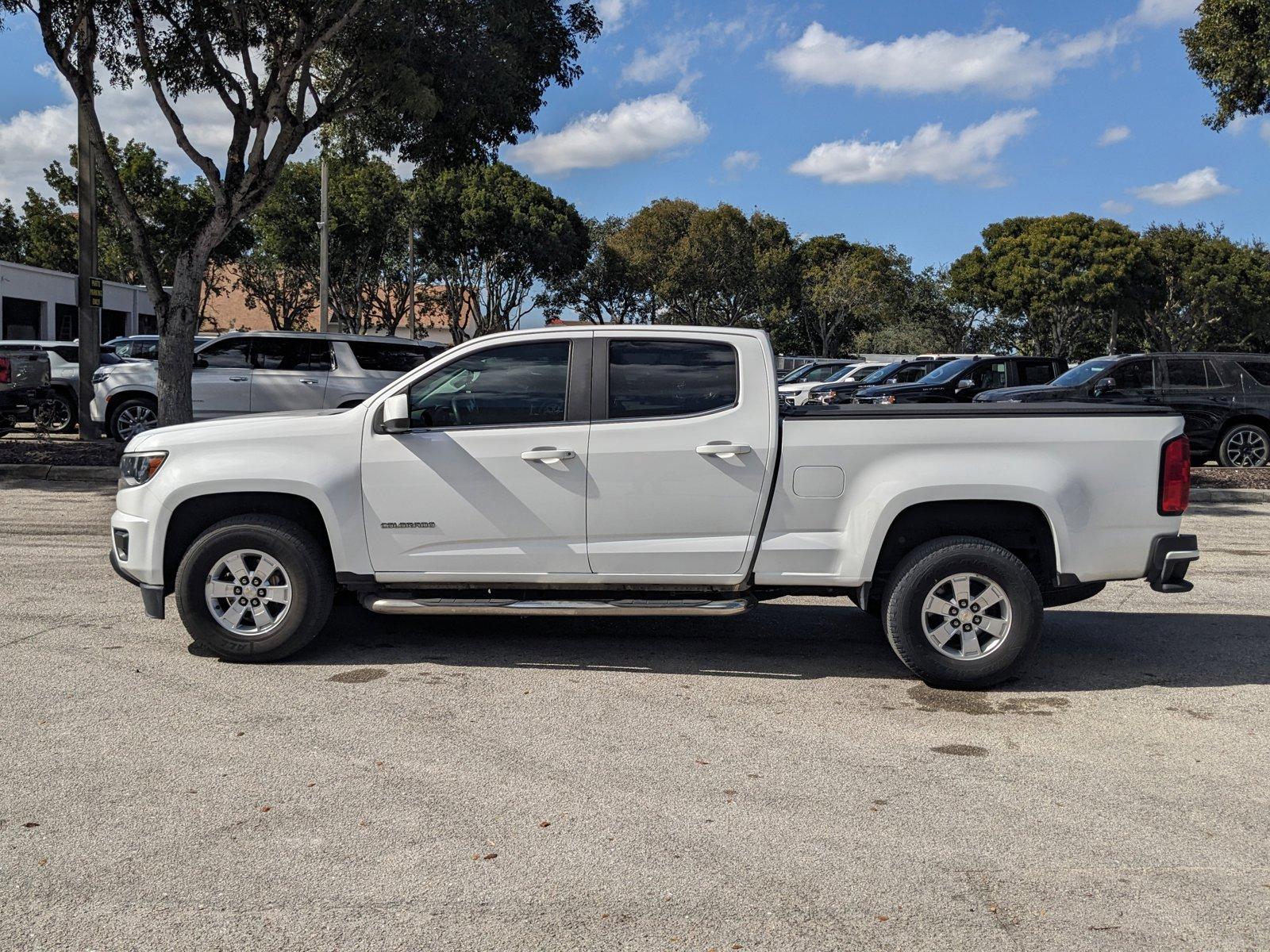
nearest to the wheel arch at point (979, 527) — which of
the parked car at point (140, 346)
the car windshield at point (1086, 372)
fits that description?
the car windshield at point (1086, 372)

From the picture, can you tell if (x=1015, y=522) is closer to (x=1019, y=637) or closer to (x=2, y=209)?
(x=1019, y=637)

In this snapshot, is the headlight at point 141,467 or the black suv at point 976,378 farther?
the black suv at point 976,378

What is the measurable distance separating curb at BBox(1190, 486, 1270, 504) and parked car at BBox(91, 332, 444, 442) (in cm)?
1048

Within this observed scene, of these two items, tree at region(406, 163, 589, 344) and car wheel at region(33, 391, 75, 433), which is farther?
tree at region(406, 163, 589, 344)

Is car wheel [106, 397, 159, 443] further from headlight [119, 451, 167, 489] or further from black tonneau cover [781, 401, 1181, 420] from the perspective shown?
black tonneau cover [781, 401, 1181, 420]

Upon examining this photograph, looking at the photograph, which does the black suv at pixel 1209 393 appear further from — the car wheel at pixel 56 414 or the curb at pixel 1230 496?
the car wheel at pixel 56 414

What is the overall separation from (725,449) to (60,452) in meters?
13.2

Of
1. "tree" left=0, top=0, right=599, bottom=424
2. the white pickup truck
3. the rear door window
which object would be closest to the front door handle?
the white pickup truck

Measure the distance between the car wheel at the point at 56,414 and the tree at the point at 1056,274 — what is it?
42947mm

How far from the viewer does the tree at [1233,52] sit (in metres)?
15.2

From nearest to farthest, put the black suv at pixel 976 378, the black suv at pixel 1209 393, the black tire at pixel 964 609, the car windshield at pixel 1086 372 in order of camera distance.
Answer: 1. the black tire at pixel 964 609
2. the black suv at pixel 1209 393
3. the car windshield at pixel 1086 372
4. the black suv at pixel 976 378

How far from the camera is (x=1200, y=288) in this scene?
5588cm

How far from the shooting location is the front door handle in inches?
240

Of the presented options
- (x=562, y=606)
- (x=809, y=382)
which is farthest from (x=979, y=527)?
(x=809, y=382)
